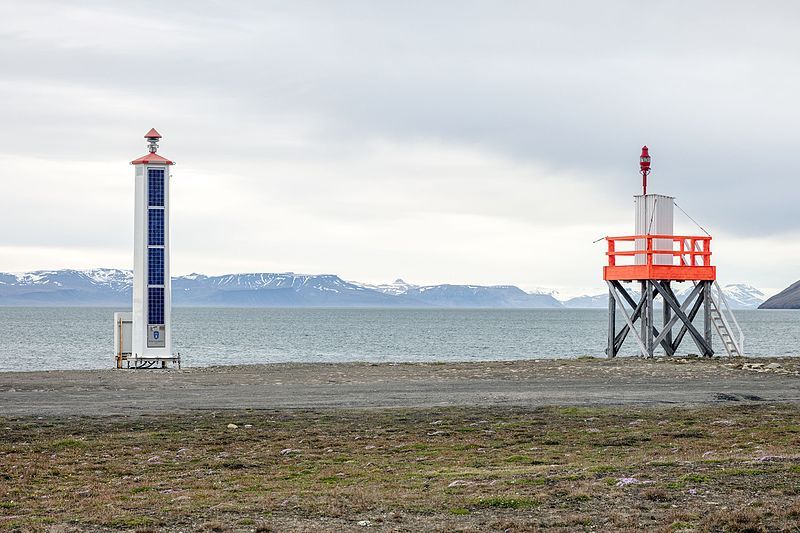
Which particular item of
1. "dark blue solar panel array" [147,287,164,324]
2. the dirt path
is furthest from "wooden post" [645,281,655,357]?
"dark blue solar panel array" [147,287,164,324]

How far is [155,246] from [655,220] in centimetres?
2096

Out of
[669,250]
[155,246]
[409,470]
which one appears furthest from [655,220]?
[409,470]

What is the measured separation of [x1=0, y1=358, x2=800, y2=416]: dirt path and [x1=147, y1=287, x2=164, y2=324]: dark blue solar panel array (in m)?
4.32

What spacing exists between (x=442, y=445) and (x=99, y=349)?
2827 inches

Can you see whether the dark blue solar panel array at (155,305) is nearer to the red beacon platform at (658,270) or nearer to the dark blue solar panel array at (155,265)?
the dark blue solar panel array at (155,265)

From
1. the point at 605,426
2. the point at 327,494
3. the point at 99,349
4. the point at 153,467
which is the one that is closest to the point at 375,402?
the point at 605,426

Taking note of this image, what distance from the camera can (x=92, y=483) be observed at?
51.7 ft

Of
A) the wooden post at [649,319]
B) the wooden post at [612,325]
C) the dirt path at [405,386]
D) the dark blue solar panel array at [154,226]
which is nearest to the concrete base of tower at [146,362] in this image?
the dirt path at [405,386]

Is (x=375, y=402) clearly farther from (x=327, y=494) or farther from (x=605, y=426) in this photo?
(x=327, y=494)

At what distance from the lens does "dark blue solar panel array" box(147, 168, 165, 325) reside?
43.8 metres

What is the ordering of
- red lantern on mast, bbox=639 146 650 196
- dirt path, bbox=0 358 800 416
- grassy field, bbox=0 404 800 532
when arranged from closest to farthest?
grassy field, bbox=0 404 800 532, dirt path, bbox=0 358 800 416, red lantern on mast, bbox=639 146 650 196

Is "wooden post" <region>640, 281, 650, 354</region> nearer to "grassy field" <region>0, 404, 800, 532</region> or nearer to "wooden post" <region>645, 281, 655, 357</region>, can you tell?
"wooden post" <region>645, 281, 655, 357</region>

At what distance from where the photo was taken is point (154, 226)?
43.9 m

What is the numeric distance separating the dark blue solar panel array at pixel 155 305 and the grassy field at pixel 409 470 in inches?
791
